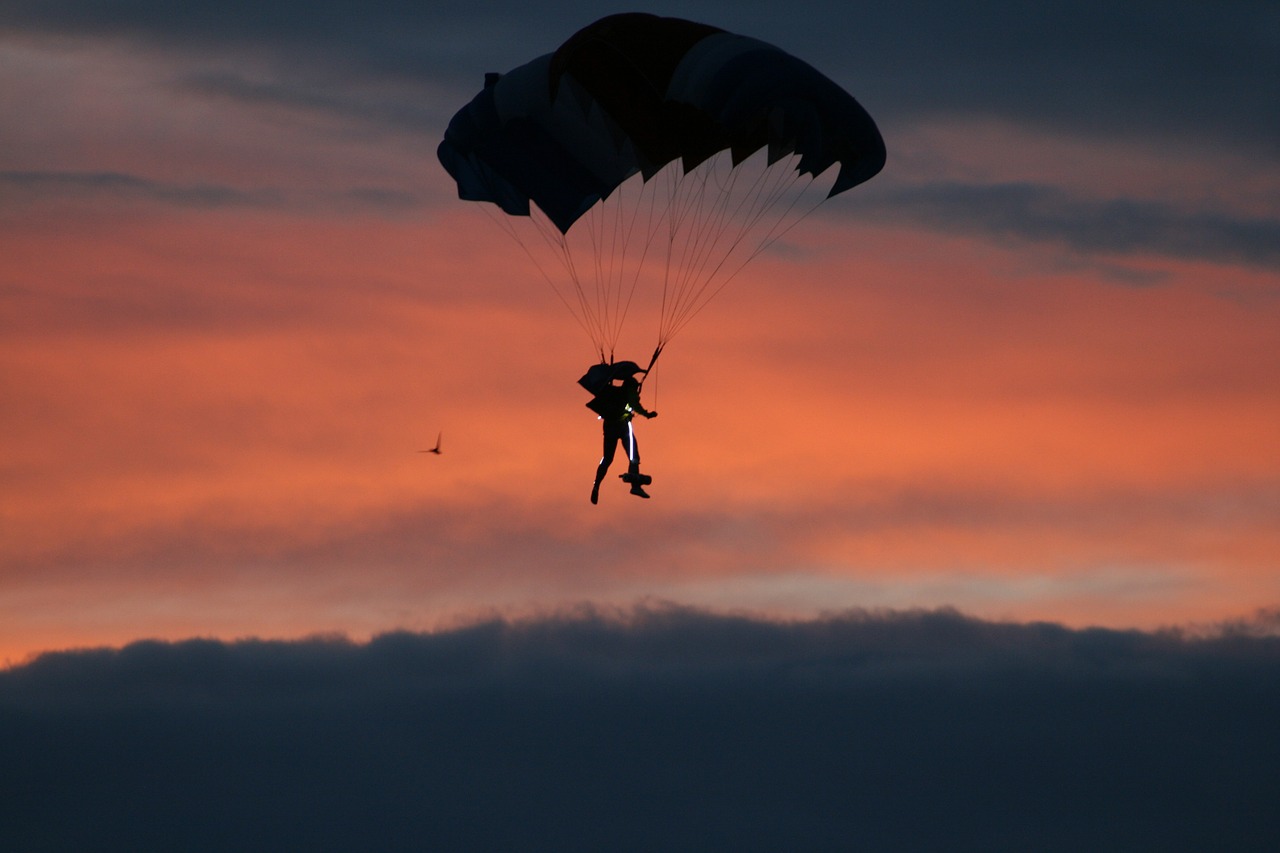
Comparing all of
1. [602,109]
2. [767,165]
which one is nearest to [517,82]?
[602,109]

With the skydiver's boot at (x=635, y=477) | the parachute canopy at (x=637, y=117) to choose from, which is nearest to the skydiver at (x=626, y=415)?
the skydiver's boot at (x=635, y=477)

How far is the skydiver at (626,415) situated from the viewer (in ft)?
156

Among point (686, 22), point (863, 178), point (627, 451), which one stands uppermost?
point (686, 22)

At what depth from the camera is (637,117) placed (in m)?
48.2

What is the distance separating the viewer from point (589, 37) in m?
47.6

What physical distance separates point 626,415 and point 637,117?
6.23 m

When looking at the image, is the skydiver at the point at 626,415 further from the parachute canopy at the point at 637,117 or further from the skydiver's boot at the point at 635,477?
the parachute canopy at the point at 637,117

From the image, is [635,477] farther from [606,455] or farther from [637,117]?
[637,117]

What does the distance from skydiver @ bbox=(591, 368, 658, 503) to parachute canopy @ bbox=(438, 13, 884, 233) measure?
4756 mm

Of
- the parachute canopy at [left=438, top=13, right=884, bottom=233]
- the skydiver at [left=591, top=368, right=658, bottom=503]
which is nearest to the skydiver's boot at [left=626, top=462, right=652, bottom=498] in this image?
the skydiver at [left=591, top=368, right=658, bottom=503]

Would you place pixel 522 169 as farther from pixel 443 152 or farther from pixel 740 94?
pixel 740 94

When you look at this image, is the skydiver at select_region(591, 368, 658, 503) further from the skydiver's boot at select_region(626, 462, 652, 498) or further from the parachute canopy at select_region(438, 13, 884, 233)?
the parachute canopy at select_region(438, 13, 884, 233)

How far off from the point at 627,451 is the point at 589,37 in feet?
27.9

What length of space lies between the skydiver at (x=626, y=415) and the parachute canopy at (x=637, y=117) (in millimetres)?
4756
